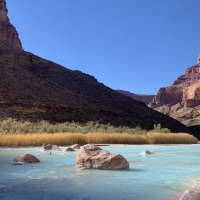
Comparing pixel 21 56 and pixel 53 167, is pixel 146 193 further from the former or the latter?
pixel 21 56

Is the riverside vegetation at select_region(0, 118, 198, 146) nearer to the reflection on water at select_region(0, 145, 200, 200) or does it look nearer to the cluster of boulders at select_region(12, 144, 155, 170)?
the reflection on water at select_region(0, 145, 200, 200)

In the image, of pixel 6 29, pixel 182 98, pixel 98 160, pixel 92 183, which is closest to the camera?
pixel 92 183

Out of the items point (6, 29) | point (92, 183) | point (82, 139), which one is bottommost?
point (92, 183)

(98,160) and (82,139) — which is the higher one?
(82,139)

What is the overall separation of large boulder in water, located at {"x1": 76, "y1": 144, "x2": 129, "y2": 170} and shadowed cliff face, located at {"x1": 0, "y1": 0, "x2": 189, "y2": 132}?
80.0ft

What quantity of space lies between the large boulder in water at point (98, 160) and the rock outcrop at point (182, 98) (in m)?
81.3

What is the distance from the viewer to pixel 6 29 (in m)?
92.7

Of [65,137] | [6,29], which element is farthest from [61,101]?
[6,29]

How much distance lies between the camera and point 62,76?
59375 millimetres

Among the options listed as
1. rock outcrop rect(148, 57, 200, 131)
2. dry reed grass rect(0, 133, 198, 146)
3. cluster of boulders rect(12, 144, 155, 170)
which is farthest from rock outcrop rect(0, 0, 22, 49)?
cluster of boulders rect(12, 144, 155, 170)

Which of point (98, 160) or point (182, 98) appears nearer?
point (98, 160)

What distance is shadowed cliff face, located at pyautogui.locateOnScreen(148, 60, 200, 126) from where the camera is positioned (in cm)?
10150

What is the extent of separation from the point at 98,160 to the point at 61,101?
34.3 metres

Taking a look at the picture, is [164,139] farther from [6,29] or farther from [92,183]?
[6,29]
